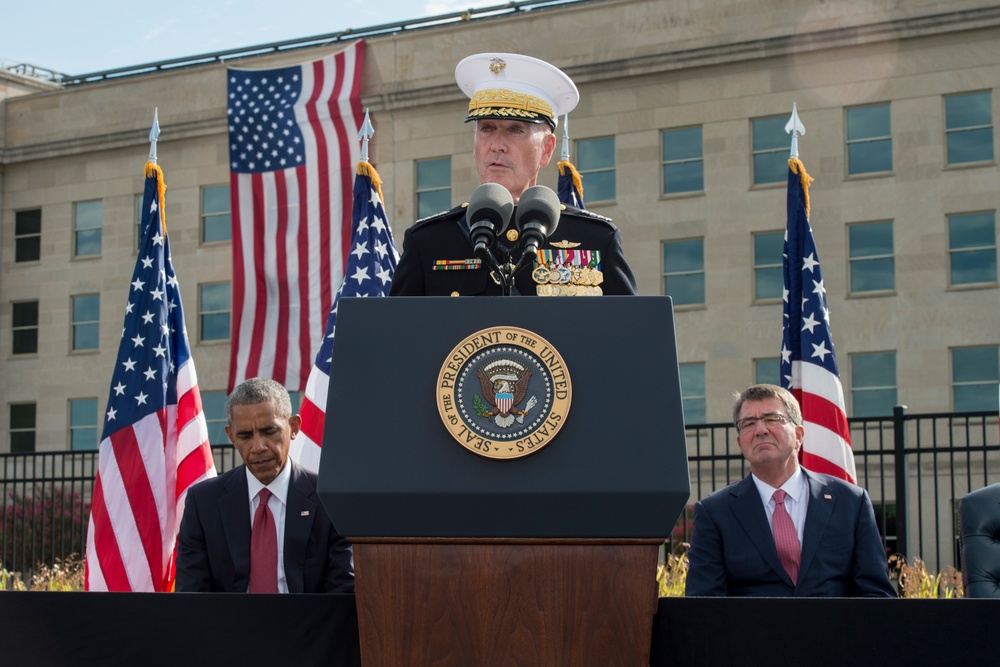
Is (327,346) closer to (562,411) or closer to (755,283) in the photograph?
(562,411)

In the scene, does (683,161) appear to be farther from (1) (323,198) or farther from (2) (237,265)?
(2) (237,265)

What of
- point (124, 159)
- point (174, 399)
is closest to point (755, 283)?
point (124, 159)

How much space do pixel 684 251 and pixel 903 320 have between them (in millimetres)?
5069

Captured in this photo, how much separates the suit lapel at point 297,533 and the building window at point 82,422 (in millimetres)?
33059

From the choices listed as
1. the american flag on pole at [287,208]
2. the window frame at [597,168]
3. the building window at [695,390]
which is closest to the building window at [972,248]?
the building window at [695,390]

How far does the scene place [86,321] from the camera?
36844 mm

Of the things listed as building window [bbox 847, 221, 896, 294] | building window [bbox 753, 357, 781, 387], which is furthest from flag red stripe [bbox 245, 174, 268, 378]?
building window [bbox 847, 221, 896, 294]

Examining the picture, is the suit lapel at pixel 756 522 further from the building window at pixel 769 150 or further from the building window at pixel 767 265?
the building window at pixel 769 150

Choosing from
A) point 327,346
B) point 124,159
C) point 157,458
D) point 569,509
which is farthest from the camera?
point 124,159

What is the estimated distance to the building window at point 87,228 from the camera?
36.9m

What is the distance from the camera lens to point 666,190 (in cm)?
3081

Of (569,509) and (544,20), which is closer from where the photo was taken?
(569,509)

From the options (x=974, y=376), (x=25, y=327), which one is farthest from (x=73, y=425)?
(x=974, y=376)

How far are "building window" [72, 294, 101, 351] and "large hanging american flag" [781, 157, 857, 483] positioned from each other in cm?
2988
